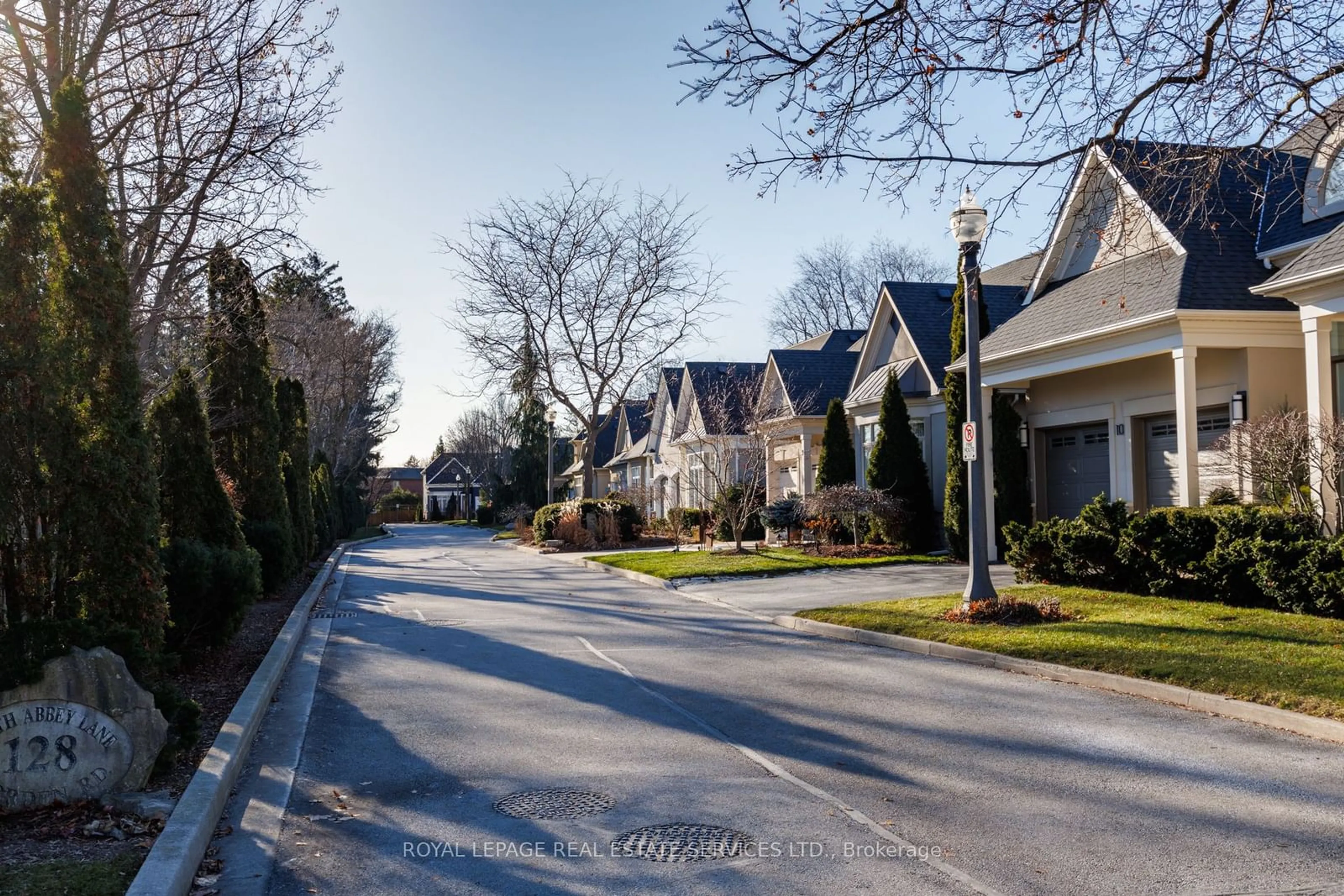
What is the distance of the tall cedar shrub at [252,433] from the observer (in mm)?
18062

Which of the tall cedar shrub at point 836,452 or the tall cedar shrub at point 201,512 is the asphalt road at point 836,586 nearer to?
the tall cedar shrub at point 836,452

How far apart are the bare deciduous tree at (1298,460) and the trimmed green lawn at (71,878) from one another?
12.9 metres

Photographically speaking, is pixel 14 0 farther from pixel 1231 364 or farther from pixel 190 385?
pixel 1231 364

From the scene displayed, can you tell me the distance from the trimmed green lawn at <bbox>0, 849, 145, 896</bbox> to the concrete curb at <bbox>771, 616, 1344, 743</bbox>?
7618 mm

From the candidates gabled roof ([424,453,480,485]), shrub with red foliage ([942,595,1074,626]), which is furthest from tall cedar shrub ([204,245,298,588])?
gabled roof ([424,453,480,485])

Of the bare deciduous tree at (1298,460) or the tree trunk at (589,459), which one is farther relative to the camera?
the tree trunk at (589,459)

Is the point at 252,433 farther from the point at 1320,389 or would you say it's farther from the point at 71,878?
the point at 1320,389

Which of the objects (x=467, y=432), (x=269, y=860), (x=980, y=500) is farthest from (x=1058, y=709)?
(x=467, y=432)

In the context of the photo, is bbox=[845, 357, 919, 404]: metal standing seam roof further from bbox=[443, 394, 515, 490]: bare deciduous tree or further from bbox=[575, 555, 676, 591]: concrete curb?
bbox=[443, 394, 515, 490]: bare deciduous tree

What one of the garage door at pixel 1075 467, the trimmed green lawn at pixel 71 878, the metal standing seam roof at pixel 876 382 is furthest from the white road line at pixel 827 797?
the metal standing seam roof at pixel 876 382

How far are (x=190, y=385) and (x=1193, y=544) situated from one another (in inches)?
514

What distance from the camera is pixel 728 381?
39594 mm

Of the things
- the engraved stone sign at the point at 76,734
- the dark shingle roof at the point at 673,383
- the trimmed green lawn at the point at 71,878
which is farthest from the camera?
the dark shingle roof at the point at 673,383

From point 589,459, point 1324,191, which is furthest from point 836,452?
point 1324,191
